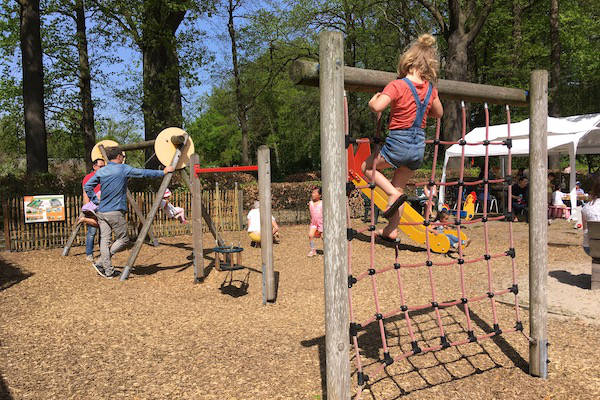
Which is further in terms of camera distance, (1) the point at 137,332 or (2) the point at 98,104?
(2) the point at 98,104

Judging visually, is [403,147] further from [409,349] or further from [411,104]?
[409,349]

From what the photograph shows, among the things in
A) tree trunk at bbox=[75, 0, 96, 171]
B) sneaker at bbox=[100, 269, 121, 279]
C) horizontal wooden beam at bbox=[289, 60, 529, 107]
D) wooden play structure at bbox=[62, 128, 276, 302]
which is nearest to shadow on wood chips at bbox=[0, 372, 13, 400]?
wooden play structure at bbox=[62, 128, 276, 302]

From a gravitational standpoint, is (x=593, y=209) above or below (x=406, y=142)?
below

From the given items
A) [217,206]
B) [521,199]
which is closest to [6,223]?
[217,206]

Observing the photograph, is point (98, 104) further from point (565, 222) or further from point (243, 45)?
point (565, 222)

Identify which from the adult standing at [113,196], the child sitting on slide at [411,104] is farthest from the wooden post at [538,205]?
the adult standing at [113,196]

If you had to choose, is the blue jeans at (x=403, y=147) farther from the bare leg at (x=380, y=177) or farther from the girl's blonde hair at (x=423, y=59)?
the girl's blonde hair at (x=423, y=59)

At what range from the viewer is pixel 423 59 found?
2.94 meters

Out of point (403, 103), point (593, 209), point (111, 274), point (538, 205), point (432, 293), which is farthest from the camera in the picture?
point (111, 274)

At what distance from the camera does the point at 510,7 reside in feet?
77.3

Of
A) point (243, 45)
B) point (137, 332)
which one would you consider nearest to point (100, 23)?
point (243, 45)

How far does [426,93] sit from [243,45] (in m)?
23.0

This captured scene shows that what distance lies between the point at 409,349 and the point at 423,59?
7.45ft

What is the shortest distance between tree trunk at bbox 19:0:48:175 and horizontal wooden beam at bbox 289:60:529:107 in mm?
11924
